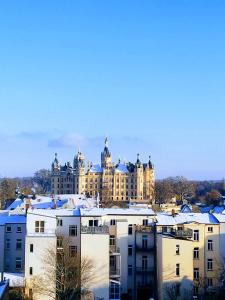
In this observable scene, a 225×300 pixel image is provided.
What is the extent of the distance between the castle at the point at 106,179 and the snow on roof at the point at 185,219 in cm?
12862

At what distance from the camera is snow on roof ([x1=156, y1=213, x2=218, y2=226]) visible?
46.8m

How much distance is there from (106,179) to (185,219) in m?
132

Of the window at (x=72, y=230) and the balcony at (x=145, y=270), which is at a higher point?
the window at (x=72, y=230)

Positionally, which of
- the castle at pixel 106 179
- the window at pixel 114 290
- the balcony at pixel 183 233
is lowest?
the window at pixel 114 290

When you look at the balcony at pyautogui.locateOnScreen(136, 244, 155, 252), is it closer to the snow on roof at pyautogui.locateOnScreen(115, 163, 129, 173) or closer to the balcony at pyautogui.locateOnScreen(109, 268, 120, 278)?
the balcony at pyautogui.locateOnScreen(109, 268, 120, 278)

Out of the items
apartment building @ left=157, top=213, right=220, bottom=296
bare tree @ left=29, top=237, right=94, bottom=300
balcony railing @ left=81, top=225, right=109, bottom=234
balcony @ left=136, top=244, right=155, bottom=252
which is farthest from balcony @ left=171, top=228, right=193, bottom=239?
bare tree @ left=29, top=237, right=94, bottom=300

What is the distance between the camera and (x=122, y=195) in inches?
7219

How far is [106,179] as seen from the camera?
17988 centimetres

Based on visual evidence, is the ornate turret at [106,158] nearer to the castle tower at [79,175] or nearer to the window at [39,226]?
the castle tower at [79,175]

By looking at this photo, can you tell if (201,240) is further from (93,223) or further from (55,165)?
(55,165)

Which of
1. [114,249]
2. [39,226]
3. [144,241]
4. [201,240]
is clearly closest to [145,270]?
[144,241]

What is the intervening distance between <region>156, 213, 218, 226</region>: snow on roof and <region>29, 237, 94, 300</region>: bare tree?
7998 mm

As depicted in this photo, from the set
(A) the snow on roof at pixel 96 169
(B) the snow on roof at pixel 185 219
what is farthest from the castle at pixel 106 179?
(B) the snow on roof at pixel 185 219

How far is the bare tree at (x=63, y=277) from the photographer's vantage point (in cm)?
4103
